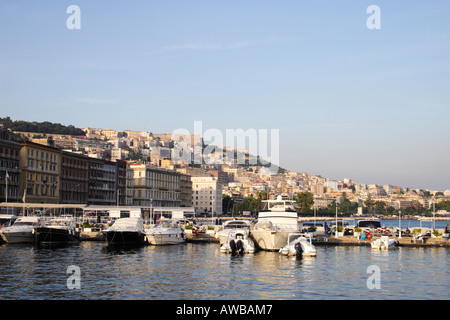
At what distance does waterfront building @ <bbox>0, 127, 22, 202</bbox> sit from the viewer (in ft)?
360

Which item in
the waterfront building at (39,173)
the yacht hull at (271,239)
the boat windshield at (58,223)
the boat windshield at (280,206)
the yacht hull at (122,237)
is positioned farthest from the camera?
the waterfront building at (39,173)

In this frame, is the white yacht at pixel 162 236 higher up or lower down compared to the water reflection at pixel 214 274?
higher up

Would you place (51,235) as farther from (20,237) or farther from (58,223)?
(58,223)

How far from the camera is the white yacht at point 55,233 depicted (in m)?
69.8

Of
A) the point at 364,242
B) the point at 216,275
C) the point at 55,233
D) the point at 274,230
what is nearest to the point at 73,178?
the point at 55,233

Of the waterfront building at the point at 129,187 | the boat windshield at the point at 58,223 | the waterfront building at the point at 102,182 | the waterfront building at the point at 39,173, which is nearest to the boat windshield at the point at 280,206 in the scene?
the boat windshield at the point at 58,223

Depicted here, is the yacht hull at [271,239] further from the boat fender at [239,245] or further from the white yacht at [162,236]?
the white yacht at [162,236]

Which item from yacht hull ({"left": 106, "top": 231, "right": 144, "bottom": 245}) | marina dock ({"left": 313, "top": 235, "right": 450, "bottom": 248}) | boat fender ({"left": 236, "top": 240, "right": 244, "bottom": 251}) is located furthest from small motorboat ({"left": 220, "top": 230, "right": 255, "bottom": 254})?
marina dock ({"left": 313, "top": 235, "right": 450, "bottom": 248})

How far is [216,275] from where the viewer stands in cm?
4172

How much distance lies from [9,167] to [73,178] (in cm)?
2761

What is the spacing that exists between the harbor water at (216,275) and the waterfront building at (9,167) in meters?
53.6

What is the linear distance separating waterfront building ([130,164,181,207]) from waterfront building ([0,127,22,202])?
58229 mm

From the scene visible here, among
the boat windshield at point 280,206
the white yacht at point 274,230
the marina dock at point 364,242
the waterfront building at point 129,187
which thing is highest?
the waterfront building at point 129,187
